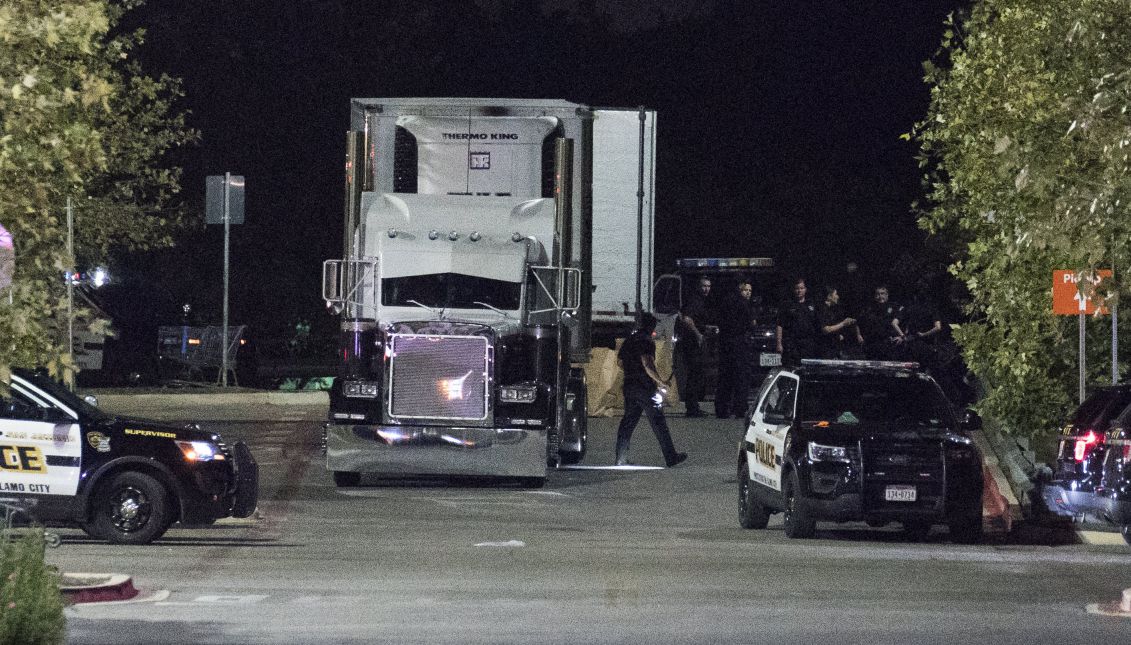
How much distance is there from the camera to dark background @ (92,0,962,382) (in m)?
44.8

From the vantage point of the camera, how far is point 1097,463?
52.1 ft

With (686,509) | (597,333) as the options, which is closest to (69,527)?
(686,509)

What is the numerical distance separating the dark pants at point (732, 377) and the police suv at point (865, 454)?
1065cm

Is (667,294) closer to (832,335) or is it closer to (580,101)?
(832,335)

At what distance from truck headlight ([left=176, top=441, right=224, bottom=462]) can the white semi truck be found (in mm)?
4552

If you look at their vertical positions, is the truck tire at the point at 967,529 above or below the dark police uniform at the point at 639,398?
below

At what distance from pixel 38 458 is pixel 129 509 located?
820 millimetres

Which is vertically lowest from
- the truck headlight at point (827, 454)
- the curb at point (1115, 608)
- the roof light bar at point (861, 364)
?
the curb at point (1115, 608)

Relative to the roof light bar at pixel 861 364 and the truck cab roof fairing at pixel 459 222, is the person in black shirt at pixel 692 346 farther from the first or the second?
the roof light bar at pixel 861 364

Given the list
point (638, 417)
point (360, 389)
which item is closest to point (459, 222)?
point (360, 389)

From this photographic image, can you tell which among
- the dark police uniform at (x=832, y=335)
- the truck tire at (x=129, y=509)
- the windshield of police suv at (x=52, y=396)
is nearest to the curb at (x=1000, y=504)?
the dark police uniform at (x=832, y=335)

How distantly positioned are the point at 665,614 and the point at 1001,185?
1098 centimetres

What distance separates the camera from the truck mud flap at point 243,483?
16062 mm

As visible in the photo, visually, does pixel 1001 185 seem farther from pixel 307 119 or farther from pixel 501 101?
pixel 307 119
